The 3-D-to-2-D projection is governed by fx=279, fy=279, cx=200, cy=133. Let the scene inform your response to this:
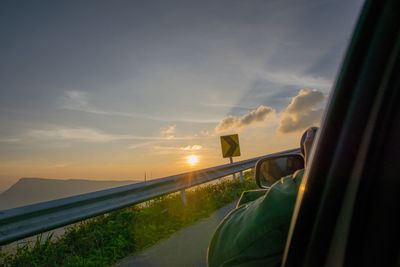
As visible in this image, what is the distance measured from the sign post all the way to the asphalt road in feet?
20.5

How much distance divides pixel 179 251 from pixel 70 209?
1576 millimetres

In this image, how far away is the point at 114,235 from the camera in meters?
4.65

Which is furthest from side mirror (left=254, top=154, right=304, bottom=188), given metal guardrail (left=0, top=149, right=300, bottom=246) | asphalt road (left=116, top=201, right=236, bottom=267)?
metal guardrail (left=0, top=149, right=300, bottom=246)

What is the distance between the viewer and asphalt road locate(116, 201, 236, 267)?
3475 mm

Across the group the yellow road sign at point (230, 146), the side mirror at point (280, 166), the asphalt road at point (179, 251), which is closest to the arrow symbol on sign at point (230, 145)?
the yellow road sign at point (230, 146)

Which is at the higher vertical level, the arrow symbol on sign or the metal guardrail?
the arrow symbol on sign

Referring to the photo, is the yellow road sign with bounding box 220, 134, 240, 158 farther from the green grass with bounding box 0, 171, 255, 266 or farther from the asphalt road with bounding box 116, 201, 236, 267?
the asphalt road with bounding box 116, 201, 236, 267

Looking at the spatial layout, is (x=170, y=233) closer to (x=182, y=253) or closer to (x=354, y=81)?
(x=182, y=253)

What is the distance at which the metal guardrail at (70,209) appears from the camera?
3125mm

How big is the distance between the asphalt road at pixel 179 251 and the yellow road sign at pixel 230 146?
20.5 feet

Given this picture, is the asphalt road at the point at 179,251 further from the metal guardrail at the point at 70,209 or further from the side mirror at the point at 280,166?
the side mirror at the point at 280,166

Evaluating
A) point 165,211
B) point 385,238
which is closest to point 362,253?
point 385,238

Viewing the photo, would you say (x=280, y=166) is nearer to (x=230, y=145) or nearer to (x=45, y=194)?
(x=230, y=145)

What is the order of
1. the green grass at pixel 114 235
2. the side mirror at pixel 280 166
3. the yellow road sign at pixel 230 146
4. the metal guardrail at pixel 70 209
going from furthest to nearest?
the yellow road sign at pixel 230 146, the green grass at pixel 114 235, the metal guardrail at pixel 70 209, the side mirror at pixel 280 166
